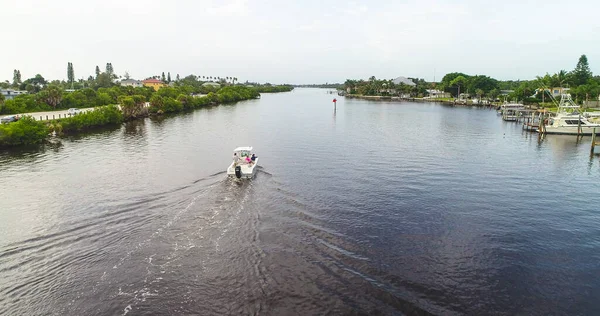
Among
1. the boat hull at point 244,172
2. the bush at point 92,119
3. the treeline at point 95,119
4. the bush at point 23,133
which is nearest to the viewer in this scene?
the boat hull at point 244,172

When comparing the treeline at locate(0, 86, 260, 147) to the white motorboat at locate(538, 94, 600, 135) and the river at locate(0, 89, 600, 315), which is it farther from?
the white motorboat at locate(538, 94, 600, 135)

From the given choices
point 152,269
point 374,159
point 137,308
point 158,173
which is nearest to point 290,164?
point 374,159

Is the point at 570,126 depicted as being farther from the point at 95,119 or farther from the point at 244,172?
the point at 95,119

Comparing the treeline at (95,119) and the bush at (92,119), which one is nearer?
the treeline at (95,119)

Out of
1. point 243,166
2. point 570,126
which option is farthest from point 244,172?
point 570,126

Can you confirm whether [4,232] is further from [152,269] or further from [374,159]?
[374,159]

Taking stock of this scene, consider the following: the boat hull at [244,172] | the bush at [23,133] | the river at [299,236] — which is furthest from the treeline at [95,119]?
the boat hull at [244,172]

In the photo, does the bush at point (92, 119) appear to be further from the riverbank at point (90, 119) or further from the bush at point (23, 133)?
the bush at point (23, 133)

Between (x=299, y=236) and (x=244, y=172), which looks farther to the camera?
(x=244, y=172)

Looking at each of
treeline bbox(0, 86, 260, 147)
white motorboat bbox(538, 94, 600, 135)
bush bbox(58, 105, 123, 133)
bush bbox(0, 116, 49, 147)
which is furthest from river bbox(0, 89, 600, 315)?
white motorboat bbox(538, 94, 600, 135)
